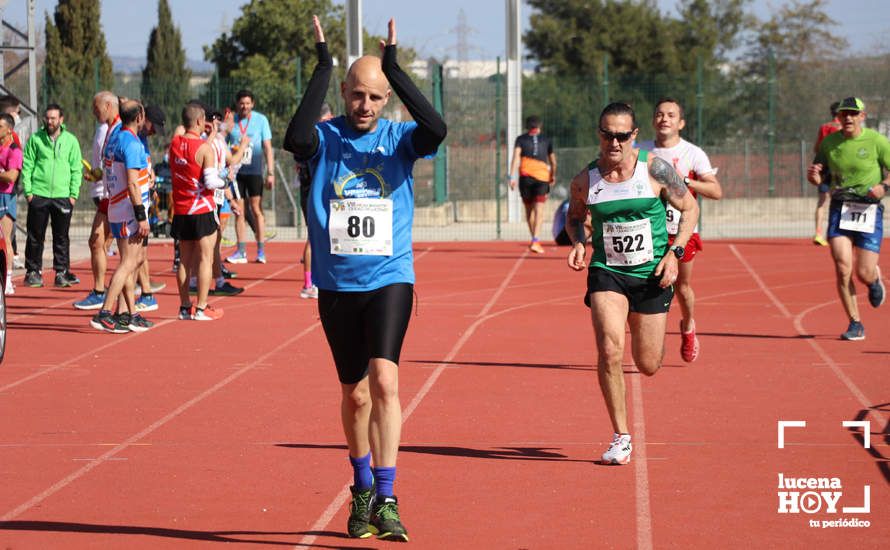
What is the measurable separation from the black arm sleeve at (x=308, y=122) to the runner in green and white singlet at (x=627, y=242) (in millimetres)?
2185

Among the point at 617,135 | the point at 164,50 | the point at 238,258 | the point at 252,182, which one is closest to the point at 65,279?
the point at 252,182

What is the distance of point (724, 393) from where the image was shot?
32.8 feet

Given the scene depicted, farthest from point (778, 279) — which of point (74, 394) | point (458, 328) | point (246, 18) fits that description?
point (246, 18)

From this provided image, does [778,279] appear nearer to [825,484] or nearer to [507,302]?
[507,302]

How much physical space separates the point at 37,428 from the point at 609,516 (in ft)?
13.3

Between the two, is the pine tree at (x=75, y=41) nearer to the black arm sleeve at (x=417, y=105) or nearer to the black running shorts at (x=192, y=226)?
the black running shorts at (x=192, y=226)

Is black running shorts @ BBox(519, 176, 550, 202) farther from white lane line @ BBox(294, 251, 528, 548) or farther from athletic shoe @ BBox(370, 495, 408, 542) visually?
athletic shoe @ BBox(370, 495, 408, 542)

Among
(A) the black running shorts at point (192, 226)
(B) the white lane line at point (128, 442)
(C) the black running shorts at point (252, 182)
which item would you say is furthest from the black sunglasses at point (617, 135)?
(C) the black running shorts at point (252, 182)

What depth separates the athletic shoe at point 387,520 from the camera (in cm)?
625

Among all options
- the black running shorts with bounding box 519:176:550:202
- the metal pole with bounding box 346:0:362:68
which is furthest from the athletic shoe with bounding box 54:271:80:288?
the metal pole with bounding box 346:0:362:68

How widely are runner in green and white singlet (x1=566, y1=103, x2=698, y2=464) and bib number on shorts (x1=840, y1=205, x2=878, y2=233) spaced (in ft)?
15.0

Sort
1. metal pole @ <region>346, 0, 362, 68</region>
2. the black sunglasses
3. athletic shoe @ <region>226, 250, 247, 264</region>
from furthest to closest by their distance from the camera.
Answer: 1. metal pole @ <region>346, 0, 362, 68</region>
2. athletic shoe @ <region>226, 250, 247, 264</region>
3. the black sunglasses

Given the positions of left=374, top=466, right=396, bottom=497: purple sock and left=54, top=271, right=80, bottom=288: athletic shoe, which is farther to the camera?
left=54, top=271, right=80, bottom=288: athletic shoe

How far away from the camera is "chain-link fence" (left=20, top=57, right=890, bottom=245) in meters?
28.3
